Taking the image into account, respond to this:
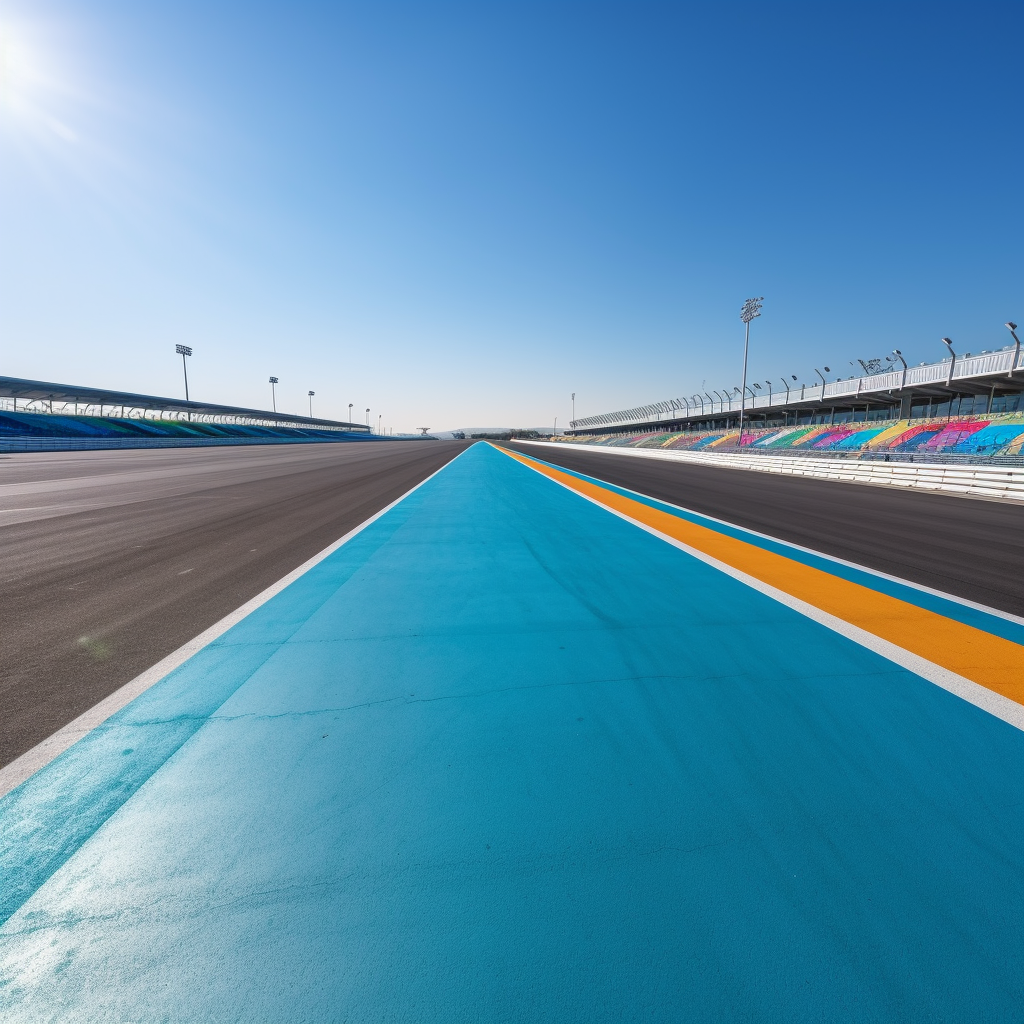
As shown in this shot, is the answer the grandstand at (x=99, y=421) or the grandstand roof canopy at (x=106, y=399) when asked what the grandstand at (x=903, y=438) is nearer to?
the grandstand at (x=99, y=421)

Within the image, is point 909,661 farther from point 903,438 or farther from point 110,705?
point 903,438

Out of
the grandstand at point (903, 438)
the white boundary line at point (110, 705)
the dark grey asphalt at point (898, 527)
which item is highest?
the grandstand at point (903, 438)

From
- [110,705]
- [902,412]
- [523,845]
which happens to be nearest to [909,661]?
[523,845]

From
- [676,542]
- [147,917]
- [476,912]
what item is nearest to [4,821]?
[147,917]

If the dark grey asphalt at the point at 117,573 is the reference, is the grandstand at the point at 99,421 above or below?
above

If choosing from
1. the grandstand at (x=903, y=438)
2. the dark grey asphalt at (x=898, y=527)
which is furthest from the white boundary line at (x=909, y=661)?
the grandstand at (x=903, y=438)

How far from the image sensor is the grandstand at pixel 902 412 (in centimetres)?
2802

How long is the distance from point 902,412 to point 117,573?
5124 centimetres

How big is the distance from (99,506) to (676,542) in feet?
36.2

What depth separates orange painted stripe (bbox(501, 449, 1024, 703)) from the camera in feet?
10.2

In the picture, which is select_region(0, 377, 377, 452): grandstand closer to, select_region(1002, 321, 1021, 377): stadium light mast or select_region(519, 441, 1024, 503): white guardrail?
select_region(519, 441, 1024, 503): white guardrail

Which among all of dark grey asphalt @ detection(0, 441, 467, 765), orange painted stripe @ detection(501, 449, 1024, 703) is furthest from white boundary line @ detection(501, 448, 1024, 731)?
dark grey asphalt @ detection(0, 441, 467, 765)

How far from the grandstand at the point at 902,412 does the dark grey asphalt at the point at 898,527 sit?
11467mm

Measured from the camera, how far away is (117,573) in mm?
5078
